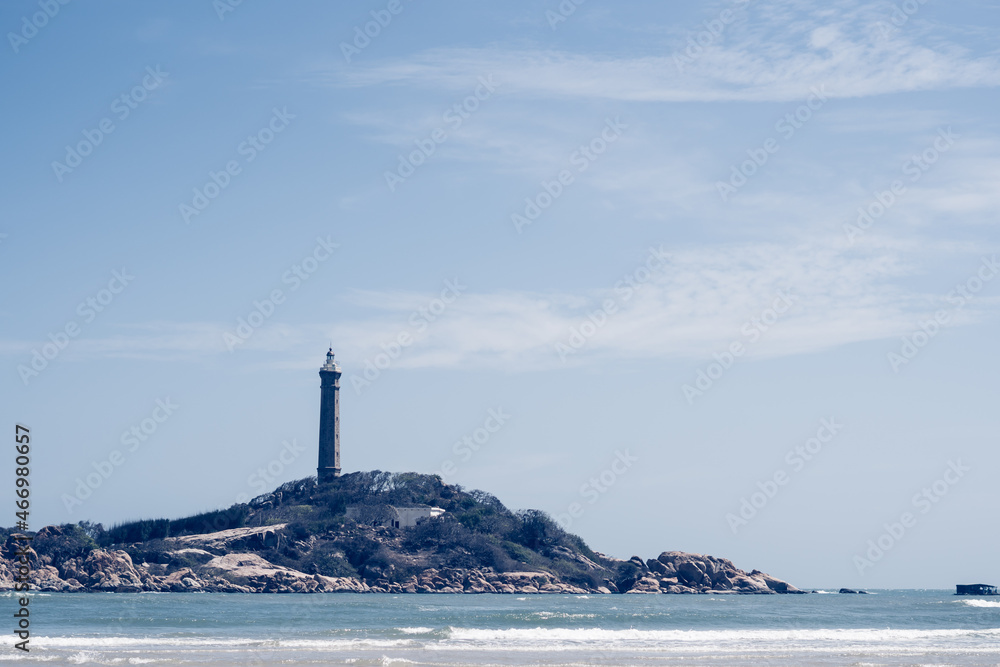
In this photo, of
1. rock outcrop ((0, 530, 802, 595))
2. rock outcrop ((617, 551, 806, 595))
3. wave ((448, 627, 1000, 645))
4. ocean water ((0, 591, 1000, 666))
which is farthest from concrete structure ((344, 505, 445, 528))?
wave ((448, 627, 1000, 645))

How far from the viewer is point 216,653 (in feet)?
110

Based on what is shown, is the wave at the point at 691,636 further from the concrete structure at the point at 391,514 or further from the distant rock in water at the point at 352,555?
the concrete structure at the point at 391,514

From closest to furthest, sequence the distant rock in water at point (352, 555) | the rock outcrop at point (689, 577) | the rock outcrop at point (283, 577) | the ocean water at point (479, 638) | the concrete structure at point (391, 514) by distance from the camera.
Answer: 1. the ocean water at point (479, 638)
2. the rock outcrop at point (283, 577)
3. the distant rock in water at point (352, 555)
4. the rock outcrop at point (689, 577)
5. the concrete structure at point (391, 514)

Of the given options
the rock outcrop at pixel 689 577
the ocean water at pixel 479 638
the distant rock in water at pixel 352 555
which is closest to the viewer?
the ocean water at pixel 479 638

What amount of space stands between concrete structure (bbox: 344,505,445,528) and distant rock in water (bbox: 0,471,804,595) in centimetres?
41

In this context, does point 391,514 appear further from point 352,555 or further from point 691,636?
point 691,636

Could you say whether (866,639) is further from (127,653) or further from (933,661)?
(127,653)

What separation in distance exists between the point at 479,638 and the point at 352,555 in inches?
2876

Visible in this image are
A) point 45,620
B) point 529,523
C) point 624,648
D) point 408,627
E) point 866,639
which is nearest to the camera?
point 624,648

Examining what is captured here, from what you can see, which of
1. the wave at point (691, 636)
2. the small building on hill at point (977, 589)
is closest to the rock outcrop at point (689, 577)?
the small building on hill at point (977, 589)

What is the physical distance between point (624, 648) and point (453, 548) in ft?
250

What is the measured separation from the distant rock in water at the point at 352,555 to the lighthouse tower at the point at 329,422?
77.7 inches

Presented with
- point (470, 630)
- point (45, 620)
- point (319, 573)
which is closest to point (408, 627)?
point (470, 630)

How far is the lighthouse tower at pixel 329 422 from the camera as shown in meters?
119
